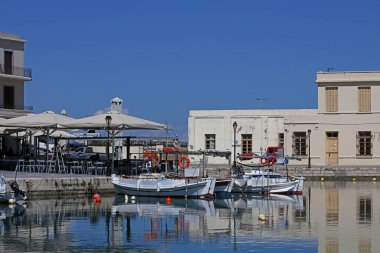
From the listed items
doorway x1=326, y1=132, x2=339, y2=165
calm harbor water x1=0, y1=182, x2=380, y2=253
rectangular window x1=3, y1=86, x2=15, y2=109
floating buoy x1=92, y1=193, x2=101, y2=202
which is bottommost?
calm harbor water x1=0, y1=182, x2=380, y2=253

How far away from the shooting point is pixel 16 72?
55500 millimetres

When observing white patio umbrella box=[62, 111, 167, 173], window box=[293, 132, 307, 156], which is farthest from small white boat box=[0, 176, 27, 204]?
window box=[293, 132, 307, 156]

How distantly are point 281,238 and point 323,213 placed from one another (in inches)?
340

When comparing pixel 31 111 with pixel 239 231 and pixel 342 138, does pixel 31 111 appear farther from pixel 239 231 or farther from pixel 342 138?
pixel 239 231

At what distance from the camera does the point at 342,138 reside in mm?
64250

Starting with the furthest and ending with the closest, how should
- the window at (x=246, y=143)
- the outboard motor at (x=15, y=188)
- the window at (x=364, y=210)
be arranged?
the window at (x=246, y=143)
the outboard motor at (x=15, y=188)
the window at (x=364, y=210)

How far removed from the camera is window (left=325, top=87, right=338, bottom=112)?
64.9 meters

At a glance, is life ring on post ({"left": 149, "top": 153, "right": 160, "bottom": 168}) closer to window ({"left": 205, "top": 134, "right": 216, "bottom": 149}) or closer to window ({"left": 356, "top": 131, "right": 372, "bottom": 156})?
window ({"left": 205, "top": 134, "right": 216, "bottom": 149})

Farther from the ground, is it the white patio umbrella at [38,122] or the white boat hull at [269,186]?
the white patio umbrella at [38,122]

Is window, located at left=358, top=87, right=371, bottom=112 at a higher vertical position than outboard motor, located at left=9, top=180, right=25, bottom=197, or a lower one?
higher

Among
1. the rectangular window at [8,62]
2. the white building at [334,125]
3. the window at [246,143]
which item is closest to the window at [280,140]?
the white building at [334,125]

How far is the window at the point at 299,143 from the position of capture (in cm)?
6500

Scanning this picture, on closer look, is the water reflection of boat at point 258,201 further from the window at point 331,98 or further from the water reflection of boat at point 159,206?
the window at point 331,98

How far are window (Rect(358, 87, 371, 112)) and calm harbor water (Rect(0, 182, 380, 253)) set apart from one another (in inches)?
920
